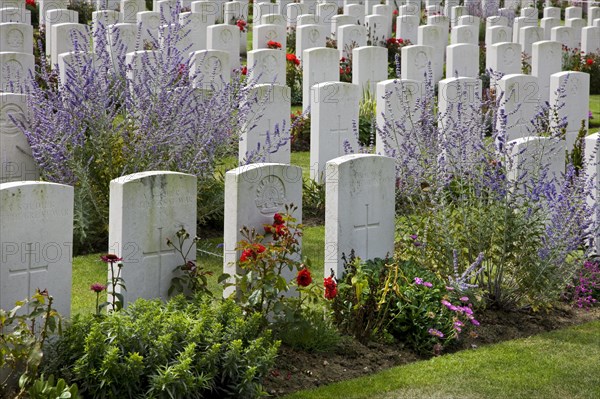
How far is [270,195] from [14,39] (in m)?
7.59

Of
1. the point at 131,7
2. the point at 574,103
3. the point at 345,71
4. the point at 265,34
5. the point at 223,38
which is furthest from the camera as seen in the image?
the point at 131,7

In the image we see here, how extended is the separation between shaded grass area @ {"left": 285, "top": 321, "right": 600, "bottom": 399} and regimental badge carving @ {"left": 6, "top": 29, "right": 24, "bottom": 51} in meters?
8.34

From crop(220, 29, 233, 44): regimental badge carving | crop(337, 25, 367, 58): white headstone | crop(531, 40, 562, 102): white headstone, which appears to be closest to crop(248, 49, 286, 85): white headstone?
crop(220, 29, 233, 44): regimental badge carving

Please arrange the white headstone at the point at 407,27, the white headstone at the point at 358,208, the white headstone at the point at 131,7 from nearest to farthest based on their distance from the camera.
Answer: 1. the white headstone at the point at 358,208
2. the white headstone at the point at 131,7
3. the white headstone at the point at 407,27

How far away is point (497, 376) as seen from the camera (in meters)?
6.38

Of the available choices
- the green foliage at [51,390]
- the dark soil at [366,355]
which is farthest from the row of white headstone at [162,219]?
the green foliage at [51,390]

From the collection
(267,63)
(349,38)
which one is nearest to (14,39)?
(267,63)

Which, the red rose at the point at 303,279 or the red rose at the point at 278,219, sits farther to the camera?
the red rose at the point at 278,219

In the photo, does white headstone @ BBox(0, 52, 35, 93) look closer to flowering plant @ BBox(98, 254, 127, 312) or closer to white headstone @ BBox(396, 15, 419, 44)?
flowering plant @ BBox(98, 254, 127, 312)

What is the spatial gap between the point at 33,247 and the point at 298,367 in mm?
1703

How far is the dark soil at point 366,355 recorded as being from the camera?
616 centimetres

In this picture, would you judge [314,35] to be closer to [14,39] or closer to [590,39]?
[14,39]

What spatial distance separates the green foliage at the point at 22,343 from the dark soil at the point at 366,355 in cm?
130

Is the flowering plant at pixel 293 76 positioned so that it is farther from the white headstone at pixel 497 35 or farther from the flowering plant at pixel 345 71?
the white headstone at pixel 497 35
